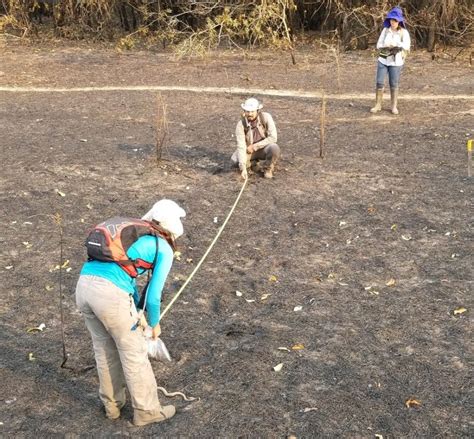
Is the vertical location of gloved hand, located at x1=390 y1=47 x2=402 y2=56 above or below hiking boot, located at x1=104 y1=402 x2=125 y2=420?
above

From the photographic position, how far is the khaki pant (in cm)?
423

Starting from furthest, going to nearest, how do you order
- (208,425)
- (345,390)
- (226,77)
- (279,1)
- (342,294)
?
(279,1)
(226,77)
(342,294)
(345,390)
(208,425)

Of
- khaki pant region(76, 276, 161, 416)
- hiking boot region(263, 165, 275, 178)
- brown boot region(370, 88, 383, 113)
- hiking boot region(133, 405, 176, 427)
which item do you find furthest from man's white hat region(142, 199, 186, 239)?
brown boot region(370, 88, 383, 113)

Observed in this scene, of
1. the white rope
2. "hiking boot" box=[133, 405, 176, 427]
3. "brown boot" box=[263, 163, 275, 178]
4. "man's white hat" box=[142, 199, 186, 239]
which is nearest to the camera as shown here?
"man's white hat" box=[142, 199, 186, 239]

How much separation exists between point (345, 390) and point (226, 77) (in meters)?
11.7

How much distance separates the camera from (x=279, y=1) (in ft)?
55.3

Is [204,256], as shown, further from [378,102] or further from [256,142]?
[378,102]

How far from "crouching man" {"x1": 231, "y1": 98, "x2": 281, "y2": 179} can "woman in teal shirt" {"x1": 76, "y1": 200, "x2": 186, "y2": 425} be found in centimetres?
473

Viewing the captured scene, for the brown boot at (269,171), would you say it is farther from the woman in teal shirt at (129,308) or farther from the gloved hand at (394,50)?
the woman in teal shirt at (129,308)

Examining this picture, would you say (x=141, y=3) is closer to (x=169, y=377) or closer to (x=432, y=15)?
(x=432, y=15)

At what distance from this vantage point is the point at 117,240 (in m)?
4.20

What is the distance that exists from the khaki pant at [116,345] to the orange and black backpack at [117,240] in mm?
155

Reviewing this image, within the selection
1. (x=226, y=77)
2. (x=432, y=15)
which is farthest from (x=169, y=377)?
(x=432, y=15)

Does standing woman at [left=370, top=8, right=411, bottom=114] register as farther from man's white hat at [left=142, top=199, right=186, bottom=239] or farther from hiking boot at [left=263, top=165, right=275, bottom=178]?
man's white hat at [left=142, top=199, right=186, bottom=239]
